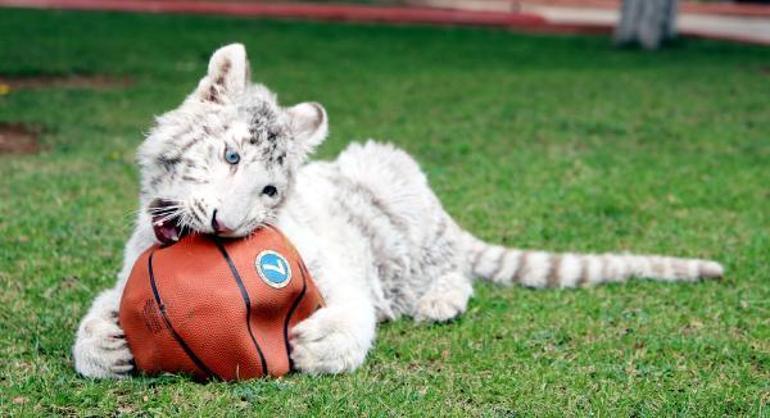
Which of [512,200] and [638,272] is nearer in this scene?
[638,272]

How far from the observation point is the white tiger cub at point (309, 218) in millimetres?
4512

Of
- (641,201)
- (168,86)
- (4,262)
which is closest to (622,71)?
(168,86)

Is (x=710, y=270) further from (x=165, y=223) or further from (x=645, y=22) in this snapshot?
(x=645, y=22)

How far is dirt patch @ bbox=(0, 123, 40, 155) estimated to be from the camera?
32.9 ft

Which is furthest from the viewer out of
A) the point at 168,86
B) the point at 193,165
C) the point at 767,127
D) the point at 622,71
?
the point at 622,71

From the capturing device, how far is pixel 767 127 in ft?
41.0

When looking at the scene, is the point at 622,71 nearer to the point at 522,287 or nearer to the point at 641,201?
the point at 641,201

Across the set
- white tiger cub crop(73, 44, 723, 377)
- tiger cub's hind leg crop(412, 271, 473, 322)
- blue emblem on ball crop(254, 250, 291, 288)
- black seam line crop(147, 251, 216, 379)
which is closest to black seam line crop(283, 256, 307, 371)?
white tiger cub crop(73, 44, 723, 377)

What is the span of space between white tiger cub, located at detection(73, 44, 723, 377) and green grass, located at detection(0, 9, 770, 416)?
0.17 metres

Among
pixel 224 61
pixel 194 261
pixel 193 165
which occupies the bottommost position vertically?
pixel 194 261

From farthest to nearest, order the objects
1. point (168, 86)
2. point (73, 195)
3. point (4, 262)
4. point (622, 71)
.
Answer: point (622, 71) < point (168, 86) < point (73, 195) < point (4, 262)

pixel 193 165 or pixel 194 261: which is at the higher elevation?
pixel 193 165

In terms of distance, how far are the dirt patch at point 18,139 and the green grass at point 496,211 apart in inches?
6.6

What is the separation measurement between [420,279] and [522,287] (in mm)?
747
